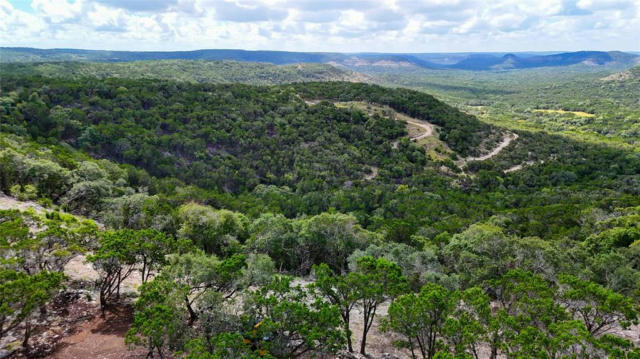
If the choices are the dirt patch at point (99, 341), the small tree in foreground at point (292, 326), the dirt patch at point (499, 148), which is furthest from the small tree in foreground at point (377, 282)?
the dirt patch at point (499, 148)

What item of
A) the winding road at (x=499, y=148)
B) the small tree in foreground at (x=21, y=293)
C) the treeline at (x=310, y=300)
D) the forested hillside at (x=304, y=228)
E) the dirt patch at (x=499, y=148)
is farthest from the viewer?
the winding road at (x=499, y=148)

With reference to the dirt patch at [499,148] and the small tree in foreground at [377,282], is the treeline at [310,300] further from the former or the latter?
the dirt patch at [499,148]

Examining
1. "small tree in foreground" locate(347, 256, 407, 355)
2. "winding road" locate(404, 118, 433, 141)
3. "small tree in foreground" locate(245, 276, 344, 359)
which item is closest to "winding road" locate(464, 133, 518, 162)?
"winding road" locate(404, 118, 433, 141)

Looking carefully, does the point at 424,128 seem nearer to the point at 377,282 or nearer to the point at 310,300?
the point at 310,300

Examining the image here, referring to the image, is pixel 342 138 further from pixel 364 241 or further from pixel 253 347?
pixel 253 347

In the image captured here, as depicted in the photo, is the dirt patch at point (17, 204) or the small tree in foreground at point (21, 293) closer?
the small tree in foreground at point (21, 293)

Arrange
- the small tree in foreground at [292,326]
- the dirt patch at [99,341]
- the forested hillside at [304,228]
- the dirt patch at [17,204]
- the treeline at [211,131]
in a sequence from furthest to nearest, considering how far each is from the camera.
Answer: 1. the treeline at [211,131]
2. the dirt patch at [17,204]
3. the dirt patch at [99,341]
4. the forested hillside at [304,228]
5. the small tree in foreground at [292,326]

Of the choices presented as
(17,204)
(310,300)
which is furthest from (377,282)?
(17,204)

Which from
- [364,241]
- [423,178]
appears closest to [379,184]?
[423,178]

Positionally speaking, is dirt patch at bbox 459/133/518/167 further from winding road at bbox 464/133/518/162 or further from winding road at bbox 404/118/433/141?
winding road at bbox 404/118/433/141
